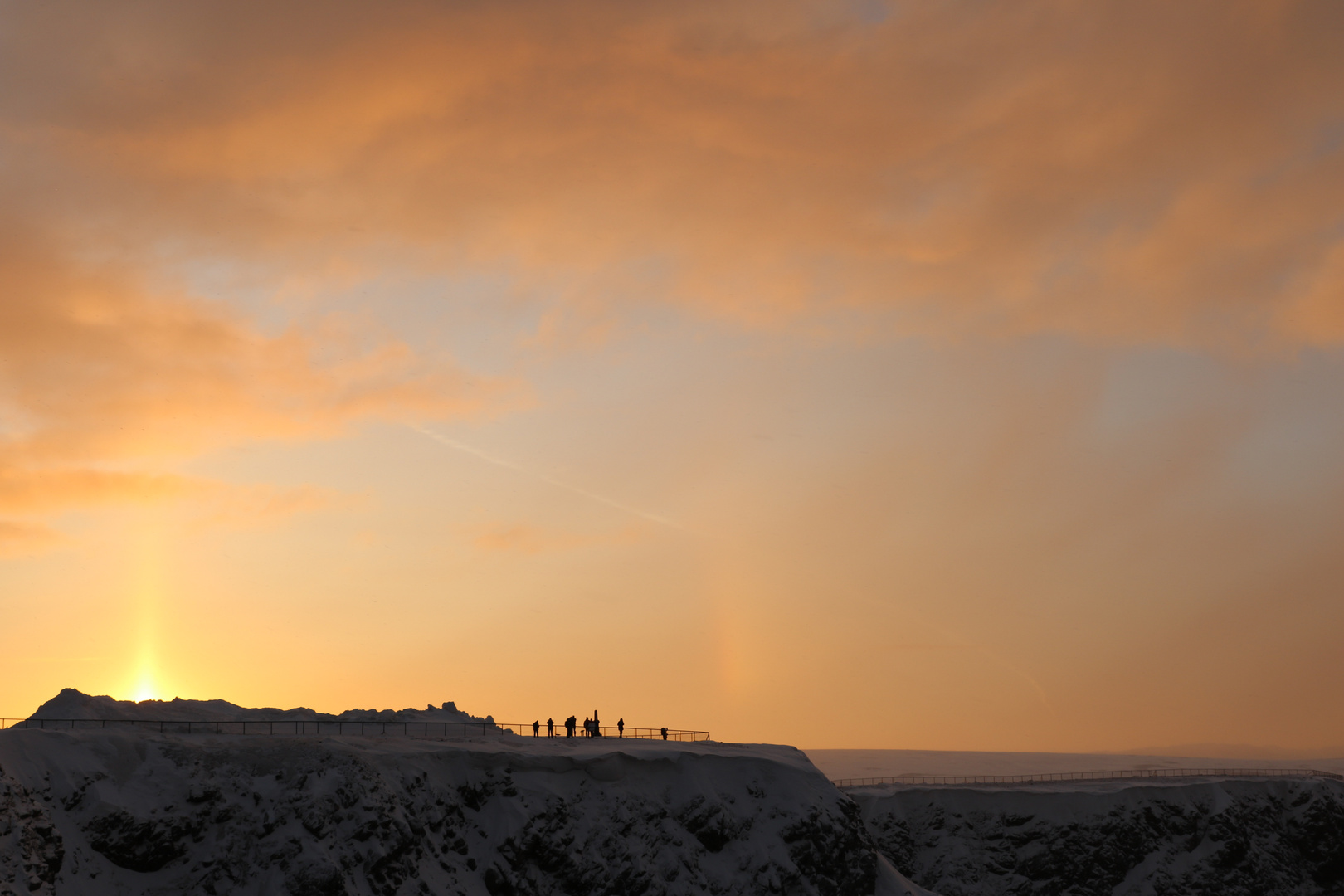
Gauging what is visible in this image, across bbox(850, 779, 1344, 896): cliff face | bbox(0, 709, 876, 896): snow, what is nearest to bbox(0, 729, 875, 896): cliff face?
bbox(0, 709, 876, 896): snow

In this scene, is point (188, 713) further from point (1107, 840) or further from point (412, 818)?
point (1107, 840)

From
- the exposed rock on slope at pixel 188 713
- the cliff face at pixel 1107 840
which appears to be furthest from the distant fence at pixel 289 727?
the cliff face at pixel 1107 840

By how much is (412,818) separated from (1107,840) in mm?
85009

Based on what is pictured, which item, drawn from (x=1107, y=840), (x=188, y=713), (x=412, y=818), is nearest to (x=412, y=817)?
(x=412, y=818)

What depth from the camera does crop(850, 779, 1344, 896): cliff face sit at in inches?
4985

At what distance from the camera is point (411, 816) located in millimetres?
75000

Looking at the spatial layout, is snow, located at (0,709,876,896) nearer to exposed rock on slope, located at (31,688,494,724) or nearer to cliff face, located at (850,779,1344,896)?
exposed rock on slope, located at (31,688,494,724)

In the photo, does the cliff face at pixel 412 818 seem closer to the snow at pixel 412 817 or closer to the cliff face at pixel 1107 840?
the snow at pixel 412 817

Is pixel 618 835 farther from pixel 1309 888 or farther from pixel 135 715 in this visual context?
pixel 1309 888

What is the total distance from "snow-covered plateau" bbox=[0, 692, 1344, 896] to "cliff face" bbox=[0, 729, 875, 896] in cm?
11

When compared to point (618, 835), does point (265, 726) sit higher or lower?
higher

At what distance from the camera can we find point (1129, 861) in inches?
5059

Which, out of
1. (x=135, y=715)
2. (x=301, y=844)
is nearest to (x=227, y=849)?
(x=301, y=844)

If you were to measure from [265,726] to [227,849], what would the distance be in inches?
552
